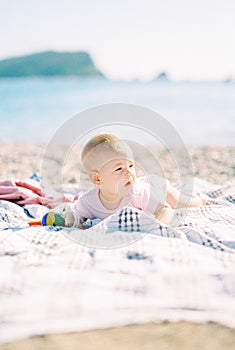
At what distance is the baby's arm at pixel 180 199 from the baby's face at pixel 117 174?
13.5 inches

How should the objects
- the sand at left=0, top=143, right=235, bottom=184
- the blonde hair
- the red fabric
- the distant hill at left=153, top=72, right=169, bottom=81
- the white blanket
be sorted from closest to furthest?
the white blanket, the blonde hair, the red fabric, the sand at left=0, top=143, right=235, bottom=184, the distant hill at left=153, top=72, right=169, bottom=81

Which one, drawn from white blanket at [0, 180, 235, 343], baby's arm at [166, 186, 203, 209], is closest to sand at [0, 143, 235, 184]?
baby's arm at [166, 186, 203, 209]

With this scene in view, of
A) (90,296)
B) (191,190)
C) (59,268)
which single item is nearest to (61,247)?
(59,268)

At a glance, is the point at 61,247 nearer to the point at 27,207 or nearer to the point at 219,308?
the point at 219,308

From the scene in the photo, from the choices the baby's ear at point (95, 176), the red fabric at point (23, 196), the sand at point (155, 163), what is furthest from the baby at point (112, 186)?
the sand at point (155, 163)

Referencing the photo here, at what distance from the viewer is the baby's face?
1.96 metres

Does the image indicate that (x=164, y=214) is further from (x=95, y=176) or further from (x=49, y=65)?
(x=49, y=65)

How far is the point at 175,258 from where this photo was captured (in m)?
1.58

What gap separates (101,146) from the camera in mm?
1952

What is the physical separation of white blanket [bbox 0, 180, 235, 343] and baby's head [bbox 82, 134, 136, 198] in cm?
19

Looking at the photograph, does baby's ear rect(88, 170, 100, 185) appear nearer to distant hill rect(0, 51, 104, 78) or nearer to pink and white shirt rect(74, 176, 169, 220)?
pink and white shirt rect(74, 176, 169, 220)

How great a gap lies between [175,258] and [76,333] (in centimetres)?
43

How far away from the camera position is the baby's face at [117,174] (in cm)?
196

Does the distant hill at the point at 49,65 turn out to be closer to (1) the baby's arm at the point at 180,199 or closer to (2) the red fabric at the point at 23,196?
(2) the red fabric at the point at 23,196
